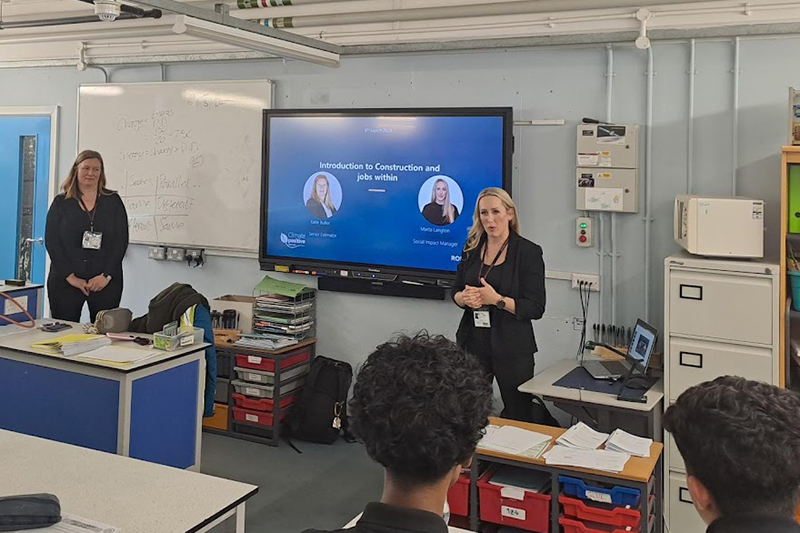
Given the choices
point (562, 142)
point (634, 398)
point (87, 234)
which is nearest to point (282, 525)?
point (634, 398)

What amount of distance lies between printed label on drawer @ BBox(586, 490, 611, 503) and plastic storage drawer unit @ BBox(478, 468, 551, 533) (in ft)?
0.53

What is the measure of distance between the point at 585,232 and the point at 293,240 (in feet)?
6.32

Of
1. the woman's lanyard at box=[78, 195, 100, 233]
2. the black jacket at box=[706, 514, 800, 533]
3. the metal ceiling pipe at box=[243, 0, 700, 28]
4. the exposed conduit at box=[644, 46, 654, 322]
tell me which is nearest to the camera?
the black jacket at box=[706, 514, 800, 533]

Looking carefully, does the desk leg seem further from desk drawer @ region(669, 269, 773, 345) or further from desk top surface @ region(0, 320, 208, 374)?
desk drawer @ region(669, 269, 773, 345)

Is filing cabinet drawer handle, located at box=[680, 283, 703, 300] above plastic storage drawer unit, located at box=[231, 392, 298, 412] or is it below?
above

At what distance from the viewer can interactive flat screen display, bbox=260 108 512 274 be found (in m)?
4.34

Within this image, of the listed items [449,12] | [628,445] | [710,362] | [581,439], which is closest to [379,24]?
[449,12]

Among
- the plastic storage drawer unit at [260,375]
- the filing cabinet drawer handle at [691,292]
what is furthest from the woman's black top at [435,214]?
the filing cabinet drawer handle at [691,292]

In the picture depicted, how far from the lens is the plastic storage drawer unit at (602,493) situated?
107 inches

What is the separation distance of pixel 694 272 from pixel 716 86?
1.11 metres

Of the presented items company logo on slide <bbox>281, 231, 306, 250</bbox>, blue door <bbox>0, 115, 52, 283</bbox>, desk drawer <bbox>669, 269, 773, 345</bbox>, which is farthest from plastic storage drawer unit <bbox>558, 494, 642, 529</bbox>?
blue door <bbox>0, 115, 52, 283</bbox>

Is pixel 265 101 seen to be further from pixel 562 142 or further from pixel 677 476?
pixel 677 476

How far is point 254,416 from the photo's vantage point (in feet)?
15.2

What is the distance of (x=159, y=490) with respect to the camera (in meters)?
1.93
